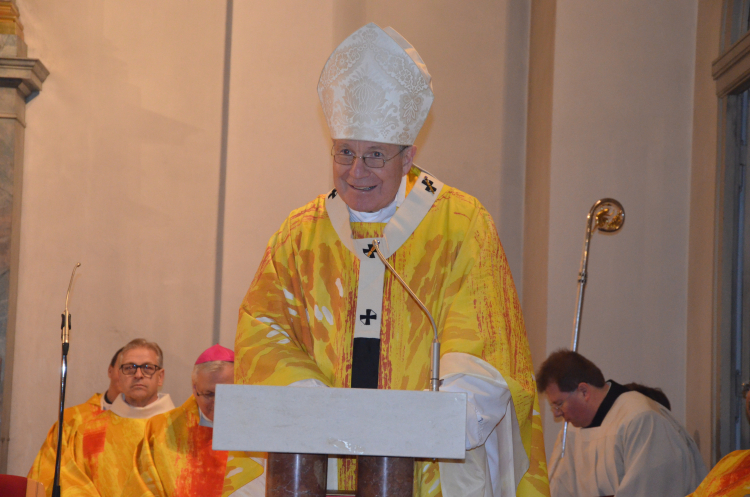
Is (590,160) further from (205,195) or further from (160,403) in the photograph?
(160,403)

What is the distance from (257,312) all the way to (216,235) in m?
3.60

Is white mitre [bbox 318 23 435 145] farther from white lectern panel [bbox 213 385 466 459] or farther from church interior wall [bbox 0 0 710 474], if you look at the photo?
church interior wall [bbox 0 0 710 474]

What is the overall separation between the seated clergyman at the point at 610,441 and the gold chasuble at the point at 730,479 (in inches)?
33.5

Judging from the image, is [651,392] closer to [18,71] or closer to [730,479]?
[730,479]

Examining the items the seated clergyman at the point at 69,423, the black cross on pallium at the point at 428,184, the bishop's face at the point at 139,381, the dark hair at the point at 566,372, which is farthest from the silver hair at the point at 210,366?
the black cross on pallium at the point at 428,184

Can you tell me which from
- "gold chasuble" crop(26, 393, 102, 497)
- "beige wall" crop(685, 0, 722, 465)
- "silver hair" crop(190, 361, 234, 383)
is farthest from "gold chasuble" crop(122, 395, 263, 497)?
"beige wall" crop(685, 0, 722, 465)

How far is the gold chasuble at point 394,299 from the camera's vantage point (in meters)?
2.53

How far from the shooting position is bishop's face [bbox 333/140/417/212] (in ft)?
8.65

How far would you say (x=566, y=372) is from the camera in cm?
477

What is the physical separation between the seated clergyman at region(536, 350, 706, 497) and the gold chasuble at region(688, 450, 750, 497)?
0.85 m

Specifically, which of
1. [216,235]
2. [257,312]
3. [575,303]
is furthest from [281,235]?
[216,235]

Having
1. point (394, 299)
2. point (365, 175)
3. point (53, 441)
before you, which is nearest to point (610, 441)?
point (394, 299)

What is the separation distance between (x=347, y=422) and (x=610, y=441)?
3.28 meters

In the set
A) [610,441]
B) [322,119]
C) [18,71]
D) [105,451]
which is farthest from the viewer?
[322,119]
